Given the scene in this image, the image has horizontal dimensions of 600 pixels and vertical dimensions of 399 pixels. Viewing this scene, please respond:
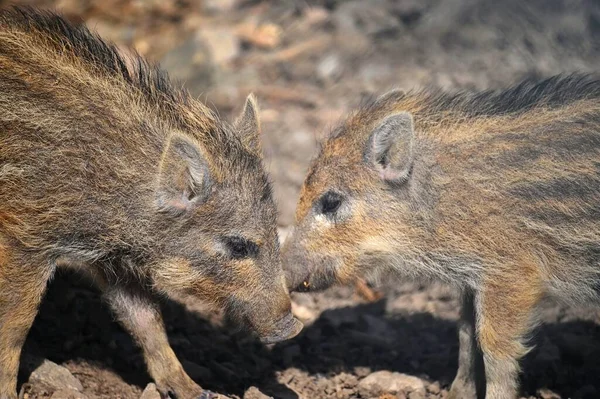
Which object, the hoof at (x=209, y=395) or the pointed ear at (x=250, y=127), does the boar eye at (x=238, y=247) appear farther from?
the hoof at (x=209, y=395)

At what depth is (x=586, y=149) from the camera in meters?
5.89

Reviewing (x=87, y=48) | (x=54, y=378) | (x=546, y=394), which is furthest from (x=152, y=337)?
(x=546, y=394)

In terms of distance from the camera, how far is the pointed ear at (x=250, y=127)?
6.12m

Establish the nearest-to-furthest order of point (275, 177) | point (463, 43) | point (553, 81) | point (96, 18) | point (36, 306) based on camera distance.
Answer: point (36, 306) < point (553, 81) < point (275, 177) < point (463, 43) < point (96, 18)

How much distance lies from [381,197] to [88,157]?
1.92 metres

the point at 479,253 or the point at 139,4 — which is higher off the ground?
the point at 139,4

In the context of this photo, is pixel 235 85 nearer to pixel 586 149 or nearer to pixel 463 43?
pixel 463 43

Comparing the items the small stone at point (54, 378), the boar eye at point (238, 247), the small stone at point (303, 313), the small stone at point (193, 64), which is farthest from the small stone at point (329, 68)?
the small stone at point (54, 378)

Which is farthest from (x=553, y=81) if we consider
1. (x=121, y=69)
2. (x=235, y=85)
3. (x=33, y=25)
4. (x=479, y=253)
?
(x=235, y=85)

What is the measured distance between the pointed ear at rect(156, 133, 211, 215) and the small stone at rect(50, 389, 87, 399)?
3.95 feet

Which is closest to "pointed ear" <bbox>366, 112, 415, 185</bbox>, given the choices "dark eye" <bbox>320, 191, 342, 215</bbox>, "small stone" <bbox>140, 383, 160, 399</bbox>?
"dark eye" <bbox>320, 191, 342, 215</bbox>

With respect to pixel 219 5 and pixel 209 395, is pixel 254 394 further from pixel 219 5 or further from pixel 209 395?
pixel 219 5

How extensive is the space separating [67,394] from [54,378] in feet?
0.56

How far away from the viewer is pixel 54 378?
5684 mm
